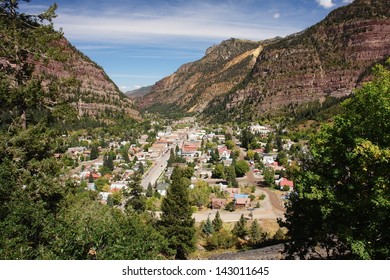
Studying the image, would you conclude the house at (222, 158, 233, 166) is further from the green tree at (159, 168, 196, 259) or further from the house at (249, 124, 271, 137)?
the green tree at (159, 168, 196, 259)

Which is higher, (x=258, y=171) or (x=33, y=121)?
(x=33, y=121)

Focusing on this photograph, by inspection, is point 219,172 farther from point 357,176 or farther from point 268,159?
point 357,176

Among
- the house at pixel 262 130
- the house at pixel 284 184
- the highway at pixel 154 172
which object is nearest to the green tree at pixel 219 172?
the house at pixel 284 184

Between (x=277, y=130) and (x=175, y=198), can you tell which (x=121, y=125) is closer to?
(x=277, y=130)

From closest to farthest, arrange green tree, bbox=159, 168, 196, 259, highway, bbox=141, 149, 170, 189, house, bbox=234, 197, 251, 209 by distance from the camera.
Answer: green tree, bbox=159, 168, 196, 259, house, bbox=234, 197, 251, 209, highway, bbox=141, 149, 170, 189

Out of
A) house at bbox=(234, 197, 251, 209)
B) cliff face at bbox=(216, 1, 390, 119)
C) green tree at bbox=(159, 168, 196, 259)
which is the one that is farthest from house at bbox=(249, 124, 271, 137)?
green tree at bbox=(159, 168, 196, 259)

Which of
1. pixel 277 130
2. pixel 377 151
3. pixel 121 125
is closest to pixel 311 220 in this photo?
pixel 377 151

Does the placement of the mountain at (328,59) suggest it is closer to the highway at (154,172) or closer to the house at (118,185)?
the highway at (154,172)
